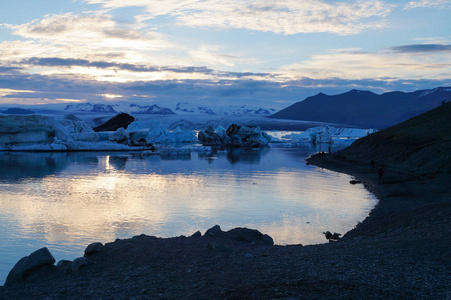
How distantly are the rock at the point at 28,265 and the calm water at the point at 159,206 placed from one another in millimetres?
794

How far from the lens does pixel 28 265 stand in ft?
22.4

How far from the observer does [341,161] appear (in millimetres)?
30594

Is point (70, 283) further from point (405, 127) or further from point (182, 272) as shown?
point (405, 127)

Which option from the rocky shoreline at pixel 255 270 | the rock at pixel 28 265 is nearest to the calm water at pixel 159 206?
the rock at pixel 28 265

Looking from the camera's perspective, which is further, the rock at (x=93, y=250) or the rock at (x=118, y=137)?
the rock at (x=118, y=137)

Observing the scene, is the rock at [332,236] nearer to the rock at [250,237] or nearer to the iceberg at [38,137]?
the rock at [250,237]

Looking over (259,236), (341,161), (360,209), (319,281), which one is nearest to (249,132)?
(341,161)

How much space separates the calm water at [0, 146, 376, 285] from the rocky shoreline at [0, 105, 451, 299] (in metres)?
1.72

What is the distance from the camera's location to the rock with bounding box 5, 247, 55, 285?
673 cm

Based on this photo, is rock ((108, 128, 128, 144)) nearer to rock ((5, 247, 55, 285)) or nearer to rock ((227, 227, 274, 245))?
rock ((227, 227, 274, 245))

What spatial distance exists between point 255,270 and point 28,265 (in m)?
3.65

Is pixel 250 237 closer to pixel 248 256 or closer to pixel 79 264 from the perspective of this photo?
pixel 248 256

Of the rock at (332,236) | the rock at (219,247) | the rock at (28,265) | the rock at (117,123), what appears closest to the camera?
the rock at (28,265)

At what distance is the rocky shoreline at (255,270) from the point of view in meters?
5.23
